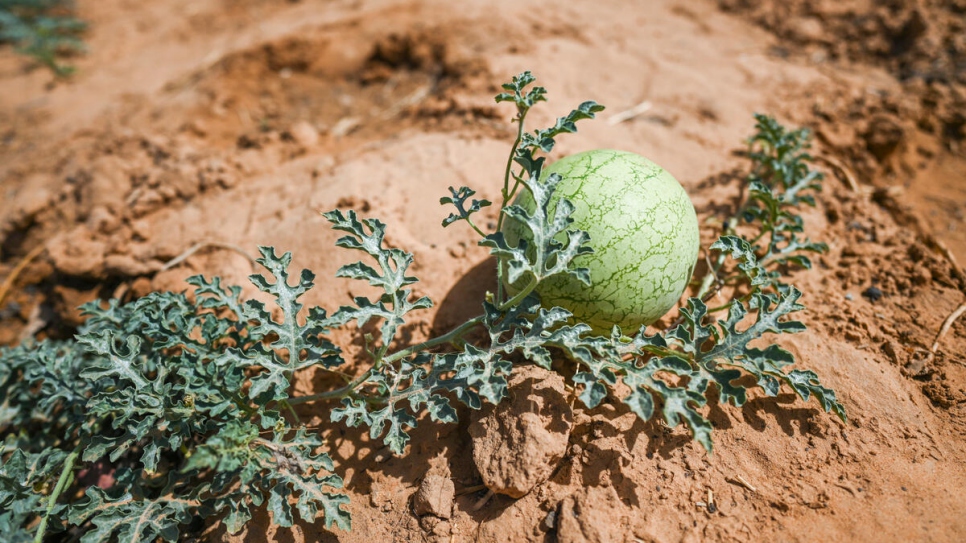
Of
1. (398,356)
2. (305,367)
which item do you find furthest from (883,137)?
(305,367)

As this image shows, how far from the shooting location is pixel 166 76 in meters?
6.32

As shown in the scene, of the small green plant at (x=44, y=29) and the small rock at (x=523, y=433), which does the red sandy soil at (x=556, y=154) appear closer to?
the small rock at (x=523, y=433)

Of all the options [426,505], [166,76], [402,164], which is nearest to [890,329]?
[426,505]

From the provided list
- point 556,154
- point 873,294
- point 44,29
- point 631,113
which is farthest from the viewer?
point 44,29

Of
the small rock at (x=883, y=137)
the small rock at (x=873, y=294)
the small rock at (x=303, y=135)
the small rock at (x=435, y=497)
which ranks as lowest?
the small rock at (x=435, y=497)

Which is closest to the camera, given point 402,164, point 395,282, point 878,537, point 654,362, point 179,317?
point 878,537

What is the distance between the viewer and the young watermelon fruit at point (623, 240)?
8.09 feet

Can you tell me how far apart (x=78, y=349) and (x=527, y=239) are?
2.86m

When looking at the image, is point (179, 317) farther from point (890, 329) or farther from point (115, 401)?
point (890, 329)

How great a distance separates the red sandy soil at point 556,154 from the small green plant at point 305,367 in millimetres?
254

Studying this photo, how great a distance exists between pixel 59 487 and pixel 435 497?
188 centimetres

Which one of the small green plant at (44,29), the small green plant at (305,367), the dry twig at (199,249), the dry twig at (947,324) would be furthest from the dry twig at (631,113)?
the small green plant at (44,29)

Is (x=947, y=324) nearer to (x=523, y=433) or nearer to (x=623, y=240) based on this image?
(x=623, y=240)

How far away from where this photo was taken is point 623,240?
2457 mm
